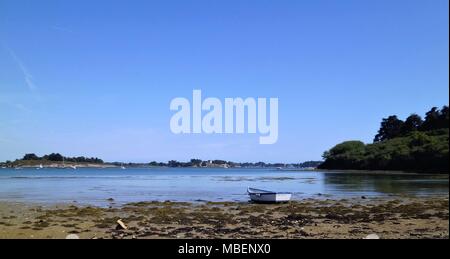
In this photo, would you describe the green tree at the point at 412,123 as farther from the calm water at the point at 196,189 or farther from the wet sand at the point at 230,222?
the wet sand at the point at 230,222

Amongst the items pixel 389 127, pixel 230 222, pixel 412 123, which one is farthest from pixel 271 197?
pixel 389 127

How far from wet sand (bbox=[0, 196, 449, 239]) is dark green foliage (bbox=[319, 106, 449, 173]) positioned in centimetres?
1945

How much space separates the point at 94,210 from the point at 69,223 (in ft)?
18.7

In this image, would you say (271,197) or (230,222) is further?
(271,197)

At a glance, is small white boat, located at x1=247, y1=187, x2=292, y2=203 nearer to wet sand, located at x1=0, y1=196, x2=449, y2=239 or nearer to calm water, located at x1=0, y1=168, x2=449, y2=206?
wet sand, located at x1=0, y1=196, x2=449, y2=239

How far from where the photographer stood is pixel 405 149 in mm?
96500

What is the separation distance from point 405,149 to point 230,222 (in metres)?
81.7

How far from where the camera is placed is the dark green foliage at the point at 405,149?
76831mm

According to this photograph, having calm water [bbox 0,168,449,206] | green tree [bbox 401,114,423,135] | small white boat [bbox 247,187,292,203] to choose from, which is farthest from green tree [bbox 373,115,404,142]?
small white boat [bbox 247,187,292,203]

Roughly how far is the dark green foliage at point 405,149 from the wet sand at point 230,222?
19449mm

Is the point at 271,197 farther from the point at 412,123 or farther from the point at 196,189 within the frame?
the point at 412,123

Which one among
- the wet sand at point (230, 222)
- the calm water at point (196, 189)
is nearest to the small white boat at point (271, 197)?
the wet sand at point (230, 222)
